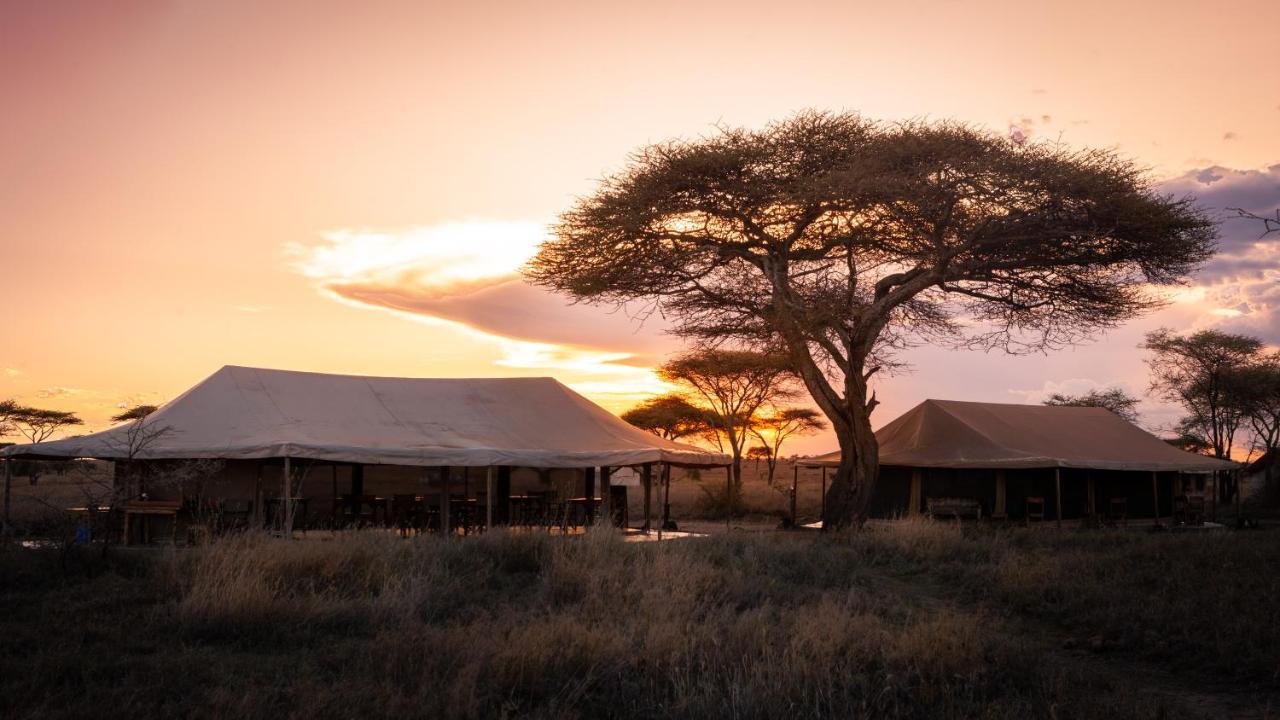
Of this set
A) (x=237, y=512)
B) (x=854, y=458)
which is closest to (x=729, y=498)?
(x=854, y=458)

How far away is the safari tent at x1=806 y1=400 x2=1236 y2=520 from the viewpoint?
24281mm

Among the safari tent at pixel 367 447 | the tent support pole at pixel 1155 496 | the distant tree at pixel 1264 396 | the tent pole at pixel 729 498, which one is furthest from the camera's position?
the distant tree at pixel 1264 396

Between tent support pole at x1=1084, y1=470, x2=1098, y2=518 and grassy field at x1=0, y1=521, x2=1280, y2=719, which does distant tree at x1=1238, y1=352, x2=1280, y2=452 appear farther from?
grassy field at x1=0, y1=521, x2=1280, y2=719

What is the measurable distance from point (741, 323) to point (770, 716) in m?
16.2

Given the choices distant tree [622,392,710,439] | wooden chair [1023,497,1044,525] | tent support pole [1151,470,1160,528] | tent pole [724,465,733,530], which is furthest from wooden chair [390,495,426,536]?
distant tree [622,392,710,439]

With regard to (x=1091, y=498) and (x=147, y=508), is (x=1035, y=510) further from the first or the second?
(x=147, y=508)

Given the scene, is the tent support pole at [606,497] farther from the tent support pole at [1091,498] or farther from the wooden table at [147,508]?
the tent support pole at [1091,498]

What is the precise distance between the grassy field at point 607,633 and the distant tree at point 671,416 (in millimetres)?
29506

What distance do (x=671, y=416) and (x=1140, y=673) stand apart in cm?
3495

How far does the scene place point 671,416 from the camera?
145ft

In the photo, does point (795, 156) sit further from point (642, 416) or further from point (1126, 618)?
point (642, 416)

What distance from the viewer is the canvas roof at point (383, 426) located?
1758cm

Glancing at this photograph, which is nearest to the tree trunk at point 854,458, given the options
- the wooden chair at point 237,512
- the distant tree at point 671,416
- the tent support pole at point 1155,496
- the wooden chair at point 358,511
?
the wooden chair at point 358,511

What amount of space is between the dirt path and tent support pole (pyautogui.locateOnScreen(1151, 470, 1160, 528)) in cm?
1605
